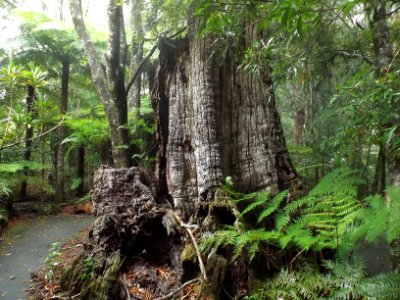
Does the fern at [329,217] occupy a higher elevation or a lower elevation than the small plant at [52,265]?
higher

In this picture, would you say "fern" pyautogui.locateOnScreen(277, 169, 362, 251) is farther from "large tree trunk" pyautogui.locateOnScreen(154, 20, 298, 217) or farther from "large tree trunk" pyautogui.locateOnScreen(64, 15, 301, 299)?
"large tree trunk" pyautogui.locateOnScreen(154, 20, 298, 217)

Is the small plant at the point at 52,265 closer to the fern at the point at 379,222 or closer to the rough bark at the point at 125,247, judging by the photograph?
the rough bark at the point at 125,247

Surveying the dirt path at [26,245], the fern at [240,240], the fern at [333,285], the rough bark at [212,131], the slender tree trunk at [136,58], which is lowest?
the dirt path at [26,245]

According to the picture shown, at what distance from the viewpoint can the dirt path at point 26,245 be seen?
4.04 meters

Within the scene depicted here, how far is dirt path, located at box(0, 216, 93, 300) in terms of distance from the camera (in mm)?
4035

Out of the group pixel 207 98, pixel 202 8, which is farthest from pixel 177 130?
pixel 202 8

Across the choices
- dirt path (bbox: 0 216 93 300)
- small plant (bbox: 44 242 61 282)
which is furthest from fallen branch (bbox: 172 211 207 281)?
dirt path (bbox: 0 216 93 300)

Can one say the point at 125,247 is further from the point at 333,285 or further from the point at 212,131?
the point at 333,285

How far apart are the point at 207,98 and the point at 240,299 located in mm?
2285

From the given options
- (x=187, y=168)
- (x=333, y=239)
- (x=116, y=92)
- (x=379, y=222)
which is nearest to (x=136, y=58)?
(x=116, y=92)

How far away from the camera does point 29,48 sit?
9.04 meters

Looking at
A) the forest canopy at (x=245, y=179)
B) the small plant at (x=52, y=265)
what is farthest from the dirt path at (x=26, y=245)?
the forest canopy at (x=245, y=179)

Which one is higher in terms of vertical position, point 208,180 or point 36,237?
point 208,180

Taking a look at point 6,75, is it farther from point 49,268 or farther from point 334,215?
point 334,215
